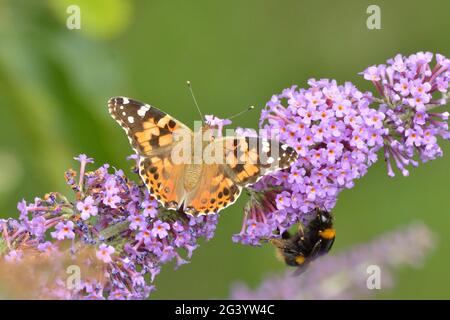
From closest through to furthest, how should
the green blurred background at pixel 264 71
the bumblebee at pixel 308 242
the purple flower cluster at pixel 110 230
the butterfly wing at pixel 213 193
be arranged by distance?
1. the purple flower cluster at pixel 110 230
2. the butterfly wing at pixel 213 193
3. the bumblebee at pixel 308 242
4. the green blurred background at pixel 264 71

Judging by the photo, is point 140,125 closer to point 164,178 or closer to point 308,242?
point 164,178

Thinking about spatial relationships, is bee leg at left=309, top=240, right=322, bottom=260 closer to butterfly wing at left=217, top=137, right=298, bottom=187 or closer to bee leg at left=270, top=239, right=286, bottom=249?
bee leg at left=270, top=239, right=286, bottom=249

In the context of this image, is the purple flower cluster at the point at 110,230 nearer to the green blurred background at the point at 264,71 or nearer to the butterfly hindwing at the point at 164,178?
the butterfly hindwing at the point at 164,178

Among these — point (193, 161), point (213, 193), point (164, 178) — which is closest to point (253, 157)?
point (213, 193)

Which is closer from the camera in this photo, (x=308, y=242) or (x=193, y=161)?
(x=193, y=161)

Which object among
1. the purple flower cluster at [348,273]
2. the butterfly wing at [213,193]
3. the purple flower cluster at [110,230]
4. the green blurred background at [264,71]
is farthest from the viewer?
the green blurred background at [264,71]

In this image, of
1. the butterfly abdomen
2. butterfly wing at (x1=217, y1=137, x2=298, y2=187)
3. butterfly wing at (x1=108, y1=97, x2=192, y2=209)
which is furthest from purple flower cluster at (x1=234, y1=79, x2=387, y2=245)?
butterfly wing at (x1=108, y1=97, x2=192, y2=209)

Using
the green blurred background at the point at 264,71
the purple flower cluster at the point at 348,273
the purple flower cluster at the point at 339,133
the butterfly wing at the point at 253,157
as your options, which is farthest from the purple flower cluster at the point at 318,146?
the green blurred background at the point at 264,71
